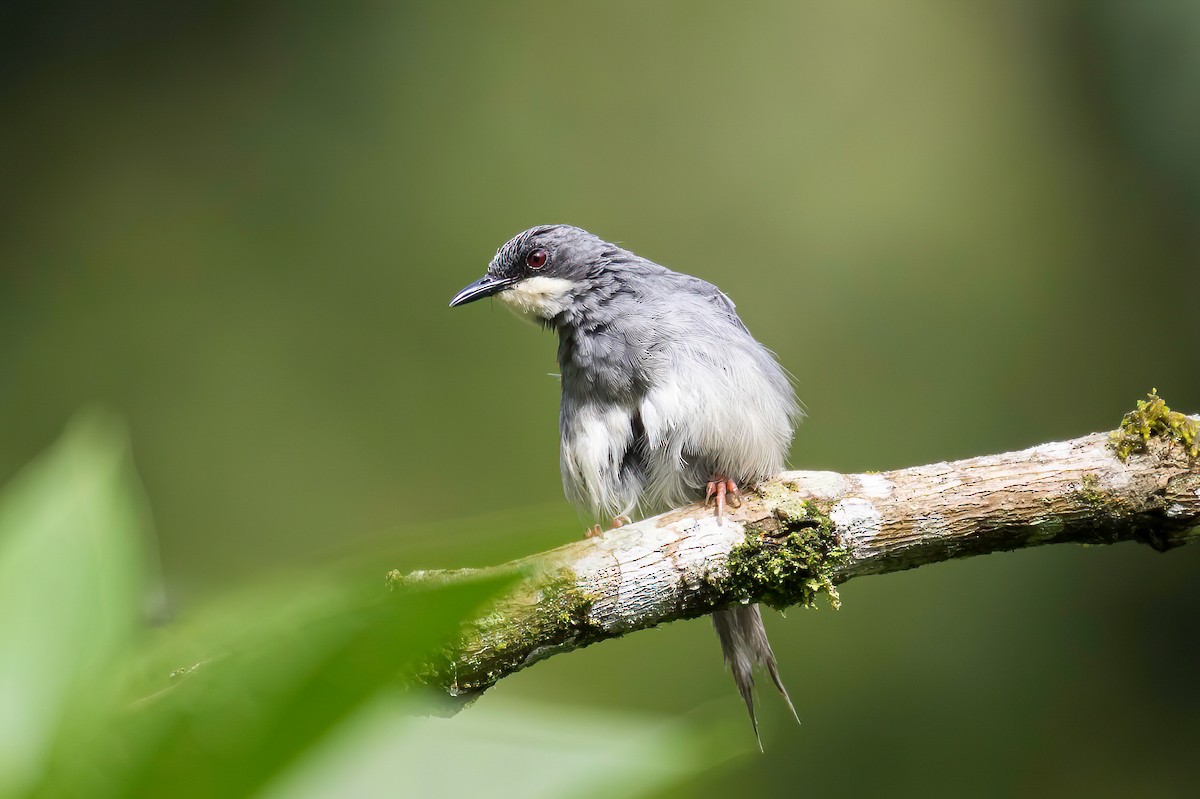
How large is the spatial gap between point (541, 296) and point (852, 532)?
5.44 feet

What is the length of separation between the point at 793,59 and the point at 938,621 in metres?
4.42

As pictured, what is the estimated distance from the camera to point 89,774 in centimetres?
38

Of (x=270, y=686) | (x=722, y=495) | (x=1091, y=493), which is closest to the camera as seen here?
(x=270, y=686)

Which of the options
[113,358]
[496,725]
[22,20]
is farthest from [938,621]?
[22,20]

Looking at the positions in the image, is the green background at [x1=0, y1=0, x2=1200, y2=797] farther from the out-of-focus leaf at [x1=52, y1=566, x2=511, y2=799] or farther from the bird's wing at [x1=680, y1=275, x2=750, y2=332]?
the out-of-focus leaf at [x1=52, y1=566, x2=511, y2=799]

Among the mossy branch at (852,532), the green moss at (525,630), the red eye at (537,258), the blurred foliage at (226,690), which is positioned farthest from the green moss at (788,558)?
the blurred foliage at (226,690)

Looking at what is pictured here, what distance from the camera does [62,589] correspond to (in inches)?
20.0

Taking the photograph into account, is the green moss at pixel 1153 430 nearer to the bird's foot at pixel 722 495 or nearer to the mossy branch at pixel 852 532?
the mossy branch at pixel 852 532

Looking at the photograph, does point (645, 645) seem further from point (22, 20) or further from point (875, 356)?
point (22, 20)

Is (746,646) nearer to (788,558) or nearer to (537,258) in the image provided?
(788,558)

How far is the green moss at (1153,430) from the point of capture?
2559 mm

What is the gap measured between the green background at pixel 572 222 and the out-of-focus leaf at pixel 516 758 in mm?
6623

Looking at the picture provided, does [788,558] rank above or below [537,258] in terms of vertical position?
below

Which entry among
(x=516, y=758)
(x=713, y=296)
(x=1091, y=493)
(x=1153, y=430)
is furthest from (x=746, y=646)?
(x=516, y=758)
